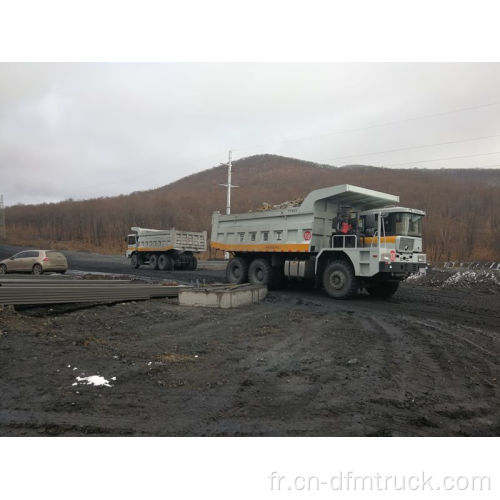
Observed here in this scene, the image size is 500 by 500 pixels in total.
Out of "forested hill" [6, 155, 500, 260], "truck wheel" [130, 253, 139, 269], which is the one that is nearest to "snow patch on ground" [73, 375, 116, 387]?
"truck wheel" [130, 253, 139, 269]

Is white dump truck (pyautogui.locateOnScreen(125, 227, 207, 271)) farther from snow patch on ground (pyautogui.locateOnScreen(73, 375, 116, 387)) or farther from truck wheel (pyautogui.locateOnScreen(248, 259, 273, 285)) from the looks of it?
snow patch on ground (pyautogui.locateOnScreen(73, 375, 116, 387))

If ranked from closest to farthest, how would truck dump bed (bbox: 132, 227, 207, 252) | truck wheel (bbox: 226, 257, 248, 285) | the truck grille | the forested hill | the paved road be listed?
1. the truck grille
2. truck wheel (bbox: 226, 257, 248, 285)
3. the paved road
4. truck dump bed (bbox: 132, 227, 207, 252)
5. the forested hill

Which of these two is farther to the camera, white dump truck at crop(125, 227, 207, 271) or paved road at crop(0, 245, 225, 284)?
white dump truck at crop(125, 227, 207, 271)

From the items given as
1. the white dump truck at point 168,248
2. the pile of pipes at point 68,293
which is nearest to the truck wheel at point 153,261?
the white dump truck at point 168,248

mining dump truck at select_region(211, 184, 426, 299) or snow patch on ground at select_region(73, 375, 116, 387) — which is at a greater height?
mining dump truck at select_region(211, 184, 426, 299)

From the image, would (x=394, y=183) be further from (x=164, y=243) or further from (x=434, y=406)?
(x=434, y=406)

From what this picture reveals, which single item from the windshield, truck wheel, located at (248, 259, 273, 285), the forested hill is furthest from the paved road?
the forested hill

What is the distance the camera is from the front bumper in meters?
10.1

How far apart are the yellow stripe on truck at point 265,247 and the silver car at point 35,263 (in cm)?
815

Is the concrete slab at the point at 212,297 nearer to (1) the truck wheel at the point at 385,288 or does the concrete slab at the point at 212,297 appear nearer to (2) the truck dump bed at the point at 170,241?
(1) the truck wheel at the point at 385,288

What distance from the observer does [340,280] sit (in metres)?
11.1

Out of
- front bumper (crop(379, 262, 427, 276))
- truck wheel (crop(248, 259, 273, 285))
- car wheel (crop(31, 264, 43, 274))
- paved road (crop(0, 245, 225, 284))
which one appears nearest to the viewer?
front bumper (crop(379, 262, 427, 276))

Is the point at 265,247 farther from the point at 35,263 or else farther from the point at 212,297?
the point at 35,263

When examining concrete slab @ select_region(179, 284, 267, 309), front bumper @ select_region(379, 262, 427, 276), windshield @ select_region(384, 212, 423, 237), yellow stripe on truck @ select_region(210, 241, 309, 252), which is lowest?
concrete slab @ select_region(179, 284, 267, 309)
